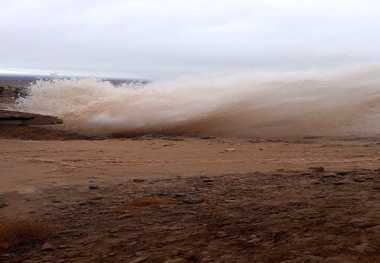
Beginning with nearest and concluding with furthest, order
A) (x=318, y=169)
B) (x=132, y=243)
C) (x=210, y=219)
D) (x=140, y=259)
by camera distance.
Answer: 1. (x=140, y=259)
2. (x=132, y=243)
3. (x=210, y=219)
4. (x=318, y=169)

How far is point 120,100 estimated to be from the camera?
20609mm

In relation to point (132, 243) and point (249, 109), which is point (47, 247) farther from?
point (249, 109)

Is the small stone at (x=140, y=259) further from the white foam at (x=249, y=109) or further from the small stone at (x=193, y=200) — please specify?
the white foam at (x=249, y=109)

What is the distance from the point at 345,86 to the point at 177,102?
5.98m

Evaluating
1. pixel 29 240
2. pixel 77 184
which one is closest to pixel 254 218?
pixel 29 240

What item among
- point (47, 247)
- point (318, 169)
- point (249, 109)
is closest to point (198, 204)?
point (47, 247)

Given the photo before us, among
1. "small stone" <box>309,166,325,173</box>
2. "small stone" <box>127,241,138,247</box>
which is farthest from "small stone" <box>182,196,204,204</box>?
"small stone" <box>309,166,325,173</box>

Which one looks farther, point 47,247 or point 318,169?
point 318,169

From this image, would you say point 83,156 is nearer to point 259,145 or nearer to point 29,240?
point 259,145

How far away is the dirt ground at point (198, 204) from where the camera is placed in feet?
16.0

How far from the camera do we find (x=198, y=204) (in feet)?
21.7

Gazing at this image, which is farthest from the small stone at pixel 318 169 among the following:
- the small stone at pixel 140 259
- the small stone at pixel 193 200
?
the small stone at pixel 140 259

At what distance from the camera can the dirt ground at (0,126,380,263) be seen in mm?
4879

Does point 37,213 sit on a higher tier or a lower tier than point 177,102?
lower
